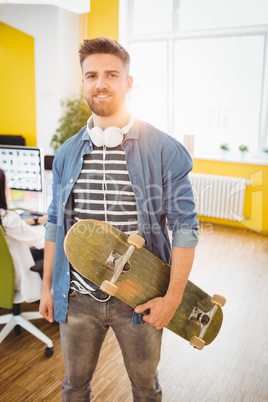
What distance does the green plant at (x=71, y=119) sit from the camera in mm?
5270

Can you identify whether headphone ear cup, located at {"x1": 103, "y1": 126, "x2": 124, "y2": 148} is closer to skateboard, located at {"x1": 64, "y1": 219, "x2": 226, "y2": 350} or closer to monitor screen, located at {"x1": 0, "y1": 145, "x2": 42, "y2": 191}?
skateboard, located at {"x1": 64, "y1": 219, "x2": 226, "y2": 350}

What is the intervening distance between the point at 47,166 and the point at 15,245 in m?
1.65

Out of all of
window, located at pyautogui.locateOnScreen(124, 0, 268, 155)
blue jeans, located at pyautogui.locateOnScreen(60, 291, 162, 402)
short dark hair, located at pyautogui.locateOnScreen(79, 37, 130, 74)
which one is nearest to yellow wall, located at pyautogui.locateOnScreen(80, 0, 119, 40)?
window, located at pyautogui.locateOnScreen(124, 0, 268, 155)

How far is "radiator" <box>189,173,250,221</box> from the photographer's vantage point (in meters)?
4.77

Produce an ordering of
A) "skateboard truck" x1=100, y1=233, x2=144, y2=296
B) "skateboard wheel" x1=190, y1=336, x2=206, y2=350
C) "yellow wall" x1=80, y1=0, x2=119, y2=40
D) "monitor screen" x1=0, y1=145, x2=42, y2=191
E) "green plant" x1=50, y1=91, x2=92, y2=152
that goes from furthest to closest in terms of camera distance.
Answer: "green plant" x1=50, y1=91, x2=92, y2=152
"yellow wall" x1=80, y1=0, x2=119, y2=40
"monitor screen" x1=0, y1=145, x2=42, y2=191
"skateboard wheel" x1=190, y1=336, x2=206, y2=350
"skateboard truck" x1=100, y1=233, x2=144, y2=296

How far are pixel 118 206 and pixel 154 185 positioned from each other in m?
0.14

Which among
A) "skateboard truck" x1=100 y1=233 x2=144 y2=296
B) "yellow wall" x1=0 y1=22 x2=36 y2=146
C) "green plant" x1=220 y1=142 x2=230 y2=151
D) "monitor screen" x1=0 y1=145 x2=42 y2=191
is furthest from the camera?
"yellow wall" x1=0 y1=22 x2=36 y2=146

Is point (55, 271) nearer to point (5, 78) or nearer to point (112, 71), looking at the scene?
point (112, 71)

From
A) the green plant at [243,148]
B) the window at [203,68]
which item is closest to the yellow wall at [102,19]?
the window at [203,68]

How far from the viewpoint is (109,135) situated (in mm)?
1197

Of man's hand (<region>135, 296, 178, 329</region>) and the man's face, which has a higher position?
the man's face

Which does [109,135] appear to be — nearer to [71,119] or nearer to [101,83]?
[101,83]

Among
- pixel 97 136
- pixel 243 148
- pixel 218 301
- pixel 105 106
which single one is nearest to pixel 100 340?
pixel 218 301

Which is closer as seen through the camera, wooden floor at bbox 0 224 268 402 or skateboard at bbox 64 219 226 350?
skateboard at bbox 64 219 226 350
